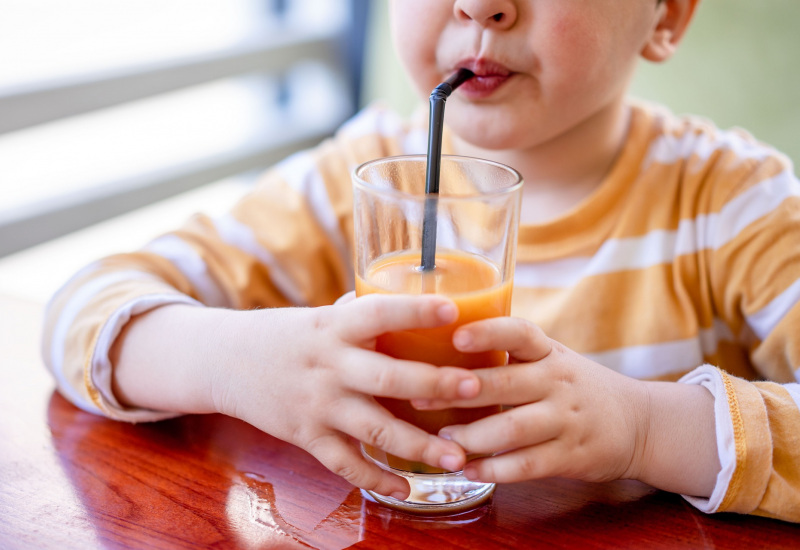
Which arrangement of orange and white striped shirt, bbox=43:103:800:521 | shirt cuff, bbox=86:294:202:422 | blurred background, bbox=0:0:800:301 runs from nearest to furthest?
1. shirt cuff, bbox=86:294:202:422
2. orange and white striped shirt, bbox=43:103:800:521
3. blurred background, bbox=0:0:800:301

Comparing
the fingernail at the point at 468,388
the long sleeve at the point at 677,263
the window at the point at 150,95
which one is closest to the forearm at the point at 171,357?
the fingernail at the point at 468,388

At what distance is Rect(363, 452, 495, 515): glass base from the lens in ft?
2.13

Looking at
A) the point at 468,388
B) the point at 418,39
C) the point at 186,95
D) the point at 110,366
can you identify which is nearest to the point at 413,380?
the point at 468,388

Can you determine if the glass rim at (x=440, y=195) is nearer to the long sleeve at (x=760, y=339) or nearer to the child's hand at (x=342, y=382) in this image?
the child's hand at (x=342, y=382)

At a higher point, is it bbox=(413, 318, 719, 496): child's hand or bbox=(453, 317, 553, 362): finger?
bbox=(453, 317, 553, 362): finger

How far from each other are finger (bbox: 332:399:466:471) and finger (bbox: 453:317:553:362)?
0.08 meters

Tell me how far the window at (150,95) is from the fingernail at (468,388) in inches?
68.5

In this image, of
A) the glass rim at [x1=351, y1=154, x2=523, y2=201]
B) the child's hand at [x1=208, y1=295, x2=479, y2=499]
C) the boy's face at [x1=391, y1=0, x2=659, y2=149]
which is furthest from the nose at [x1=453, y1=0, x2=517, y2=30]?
the child's hand at [x1=208, y1=295, x2=479, y2=499]

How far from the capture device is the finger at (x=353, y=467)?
639mm

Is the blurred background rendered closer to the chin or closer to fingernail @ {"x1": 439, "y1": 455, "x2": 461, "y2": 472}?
the chin

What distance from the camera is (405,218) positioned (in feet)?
1.96

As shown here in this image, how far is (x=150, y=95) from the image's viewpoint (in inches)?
93.5

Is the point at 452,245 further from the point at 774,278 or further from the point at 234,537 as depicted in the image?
the point at 774,278

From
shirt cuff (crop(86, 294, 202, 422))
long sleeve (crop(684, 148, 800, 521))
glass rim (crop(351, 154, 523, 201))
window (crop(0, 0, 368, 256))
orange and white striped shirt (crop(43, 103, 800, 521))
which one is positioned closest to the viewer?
glass rim (crop(351, 154, 523, 201))
